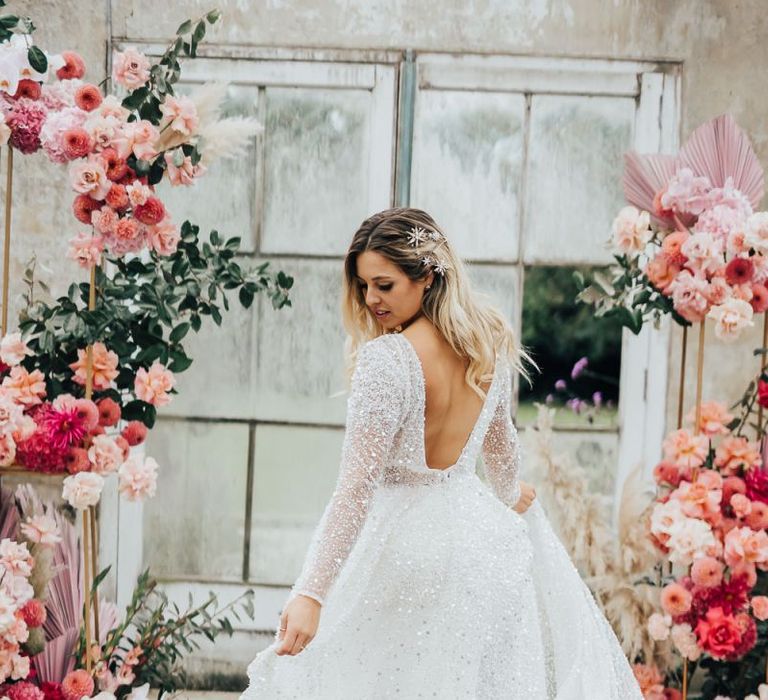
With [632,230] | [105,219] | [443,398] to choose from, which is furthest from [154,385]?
[632,230]

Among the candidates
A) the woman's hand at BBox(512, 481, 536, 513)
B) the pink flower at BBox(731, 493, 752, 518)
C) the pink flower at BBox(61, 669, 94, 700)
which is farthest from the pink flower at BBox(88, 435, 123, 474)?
the pink flower at BBox(731, 493, 752, 518)

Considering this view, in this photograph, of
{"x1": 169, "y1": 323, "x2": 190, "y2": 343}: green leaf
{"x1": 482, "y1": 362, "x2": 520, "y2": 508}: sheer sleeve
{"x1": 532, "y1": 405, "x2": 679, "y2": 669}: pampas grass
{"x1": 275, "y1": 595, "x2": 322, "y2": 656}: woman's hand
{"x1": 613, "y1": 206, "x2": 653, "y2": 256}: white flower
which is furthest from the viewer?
{"x1": 532, "y1": 405, "x2": 679, "y2": 669}: pampas grass

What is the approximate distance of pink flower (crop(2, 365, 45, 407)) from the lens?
8.96ft

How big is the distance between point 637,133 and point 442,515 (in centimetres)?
186

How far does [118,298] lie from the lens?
9.42 feet

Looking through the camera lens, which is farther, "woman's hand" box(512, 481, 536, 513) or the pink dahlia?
the pink dahlia

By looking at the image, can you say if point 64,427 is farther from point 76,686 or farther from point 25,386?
point 76,686

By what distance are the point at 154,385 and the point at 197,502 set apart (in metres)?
0.97

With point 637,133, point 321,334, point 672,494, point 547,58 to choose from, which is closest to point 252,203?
point 321,334

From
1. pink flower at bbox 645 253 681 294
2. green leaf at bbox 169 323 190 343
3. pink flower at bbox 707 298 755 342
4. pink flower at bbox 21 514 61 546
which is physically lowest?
pink flower at bbox 21 514 61 546

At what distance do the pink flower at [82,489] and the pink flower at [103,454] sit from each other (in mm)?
35

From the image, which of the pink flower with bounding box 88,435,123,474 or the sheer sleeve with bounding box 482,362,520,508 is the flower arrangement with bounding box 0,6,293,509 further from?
the sheer sleeve with bounding box 482,362,520,508

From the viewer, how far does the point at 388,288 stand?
2262mm

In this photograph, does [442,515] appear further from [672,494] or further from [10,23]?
[10,23]
